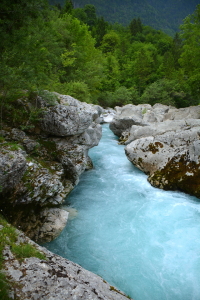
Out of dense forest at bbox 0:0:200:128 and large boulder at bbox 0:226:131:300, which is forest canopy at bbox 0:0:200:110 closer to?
dense forest at bbox 0:0:200:128

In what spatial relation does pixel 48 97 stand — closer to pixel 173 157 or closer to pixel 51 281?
pixel 51 281

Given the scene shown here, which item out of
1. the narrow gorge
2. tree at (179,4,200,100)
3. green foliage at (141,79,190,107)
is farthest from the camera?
green foliage at (141,79,190,107)

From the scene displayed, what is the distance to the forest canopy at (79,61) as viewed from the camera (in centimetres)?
886

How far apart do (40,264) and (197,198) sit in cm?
961

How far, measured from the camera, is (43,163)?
31.7 ft

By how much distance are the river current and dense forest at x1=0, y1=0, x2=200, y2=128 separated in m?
5.87

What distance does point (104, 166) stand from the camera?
626 inches

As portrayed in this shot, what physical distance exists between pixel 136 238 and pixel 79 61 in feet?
77.1

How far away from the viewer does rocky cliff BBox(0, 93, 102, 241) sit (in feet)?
24.2

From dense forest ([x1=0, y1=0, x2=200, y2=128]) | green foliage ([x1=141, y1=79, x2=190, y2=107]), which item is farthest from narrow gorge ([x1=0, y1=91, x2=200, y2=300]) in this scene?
green foliage ([x1=141, y1=79, x2=190, y2=107])

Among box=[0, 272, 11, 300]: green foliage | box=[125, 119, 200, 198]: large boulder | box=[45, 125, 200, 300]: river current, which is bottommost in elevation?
box=[45, 125, 200, 300]: river current

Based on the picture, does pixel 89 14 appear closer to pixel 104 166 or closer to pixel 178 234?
pixel 104 166

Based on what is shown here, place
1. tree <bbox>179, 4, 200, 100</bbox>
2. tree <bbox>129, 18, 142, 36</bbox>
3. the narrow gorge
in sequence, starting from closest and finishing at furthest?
1. the narrow gorge
2. tree <bbox>179, 4, 200, 100</bbox>
3. tree <bbox>129, 18, 142, 36</bbox>

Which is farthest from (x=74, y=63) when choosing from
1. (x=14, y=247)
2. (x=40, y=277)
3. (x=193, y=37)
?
(x=40, y=277)
